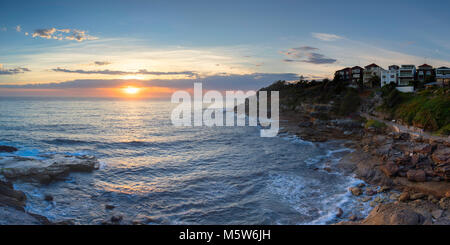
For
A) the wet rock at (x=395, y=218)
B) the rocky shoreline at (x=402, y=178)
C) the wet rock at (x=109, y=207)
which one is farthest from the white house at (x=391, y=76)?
the wet rock at (x=109, y=207)

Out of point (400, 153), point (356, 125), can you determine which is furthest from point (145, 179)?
point (356, 125)

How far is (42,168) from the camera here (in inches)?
759

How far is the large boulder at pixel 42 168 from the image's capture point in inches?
722

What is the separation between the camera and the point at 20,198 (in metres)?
14.9

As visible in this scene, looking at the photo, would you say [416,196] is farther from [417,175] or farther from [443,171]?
[443,171]

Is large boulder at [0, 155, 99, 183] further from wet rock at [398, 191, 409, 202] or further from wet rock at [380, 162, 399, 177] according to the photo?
wet rock at [380, 162, 399, 177]

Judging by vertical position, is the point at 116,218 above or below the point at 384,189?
below

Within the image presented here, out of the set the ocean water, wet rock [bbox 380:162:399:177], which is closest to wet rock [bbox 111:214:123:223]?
the ocean water

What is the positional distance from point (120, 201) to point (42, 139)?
27868 mm

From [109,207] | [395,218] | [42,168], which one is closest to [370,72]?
[395,218]

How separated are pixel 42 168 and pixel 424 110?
4072 centimetres

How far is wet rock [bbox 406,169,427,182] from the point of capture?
16797 millimetres

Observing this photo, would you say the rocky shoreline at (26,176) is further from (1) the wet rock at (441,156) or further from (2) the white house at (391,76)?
(2) the white house at (391,76)
